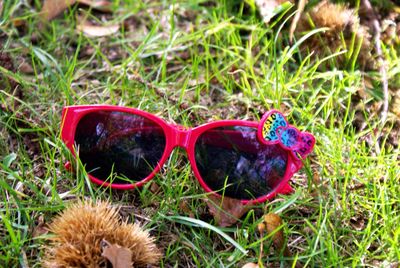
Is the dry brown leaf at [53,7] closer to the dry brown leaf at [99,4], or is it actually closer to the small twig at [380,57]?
the dry brown leaf at [99,4]

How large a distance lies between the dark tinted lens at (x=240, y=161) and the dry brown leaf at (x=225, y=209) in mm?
36

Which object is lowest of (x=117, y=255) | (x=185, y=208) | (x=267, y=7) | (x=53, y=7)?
(x=185, y=208)

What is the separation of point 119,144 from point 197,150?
24 cm

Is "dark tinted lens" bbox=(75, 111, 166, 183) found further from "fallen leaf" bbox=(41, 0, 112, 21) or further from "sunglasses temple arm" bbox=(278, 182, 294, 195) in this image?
"fallen leaf" bbox=(41, 0, 112, 21)

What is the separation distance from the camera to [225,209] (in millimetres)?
1675

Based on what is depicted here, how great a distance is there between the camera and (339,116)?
6.60ft

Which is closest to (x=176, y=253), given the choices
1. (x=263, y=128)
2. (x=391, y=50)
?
(x=263, y=128)

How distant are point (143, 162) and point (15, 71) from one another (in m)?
0.63

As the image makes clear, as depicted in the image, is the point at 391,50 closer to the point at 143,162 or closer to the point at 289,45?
the point at 289,45

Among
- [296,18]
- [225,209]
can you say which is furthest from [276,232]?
[296,18]

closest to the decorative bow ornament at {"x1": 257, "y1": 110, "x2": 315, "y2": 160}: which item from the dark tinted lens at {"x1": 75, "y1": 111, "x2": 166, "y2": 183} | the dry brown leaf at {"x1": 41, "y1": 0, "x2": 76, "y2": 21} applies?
the dark tinted lens at {"x1": 75, "y1": 111, "x2": 166, "y2": 183}

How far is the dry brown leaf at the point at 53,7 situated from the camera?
93.0 inches

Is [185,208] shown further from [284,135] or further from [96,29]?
[96,29]

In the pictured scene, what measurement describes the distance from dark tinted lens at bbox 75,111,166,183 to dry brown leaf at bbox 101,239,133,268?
1.38 feet
